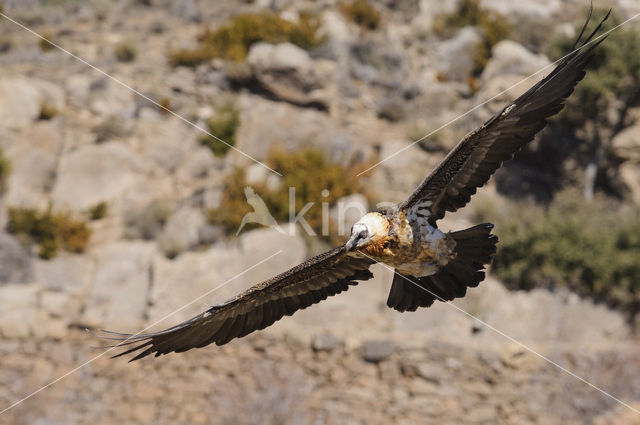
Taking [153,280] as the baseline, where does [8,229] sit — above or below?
above

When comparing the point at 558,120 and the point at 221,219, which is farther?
the point at 558,120

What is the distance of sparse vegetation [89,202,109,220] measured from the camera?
1289cm

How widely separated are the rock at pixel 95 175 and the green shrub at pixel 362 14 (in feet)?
30.1

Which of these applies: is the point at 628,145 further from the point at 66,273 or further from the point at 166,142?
the point at 66,273

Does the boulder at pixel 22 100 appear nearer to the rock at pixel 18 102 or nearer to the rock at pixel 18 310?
the rock at pixel 18 102

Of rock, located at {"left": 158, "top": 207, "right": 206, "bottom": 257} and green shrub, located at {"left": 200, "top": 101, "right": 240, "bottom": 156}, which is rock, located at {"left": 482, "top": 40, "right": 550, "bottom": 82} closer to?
green shrub, located at {"left": 200, "top": 101, "right": 240, "bottom": 156}

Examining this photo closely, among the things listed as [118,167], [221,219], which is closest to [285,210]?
[221,219]

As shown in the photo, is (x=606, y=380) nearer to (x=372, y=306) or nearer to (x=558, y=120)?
(x=372, y=306)

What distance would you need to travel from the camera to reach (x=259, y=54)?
17.1 metres

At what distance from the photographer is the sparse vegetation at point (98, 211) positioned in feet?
42.3

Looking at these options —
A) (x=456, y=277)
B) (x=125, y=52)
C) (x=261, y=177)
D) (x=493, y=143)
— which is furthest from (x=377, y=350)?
(x=125, y=52)

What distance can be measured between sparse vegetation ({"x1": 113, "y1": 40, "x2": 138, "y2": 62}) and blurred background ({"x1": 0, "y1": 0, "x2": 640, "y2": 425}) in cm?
6

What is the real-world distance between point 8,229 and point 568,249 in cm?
1100

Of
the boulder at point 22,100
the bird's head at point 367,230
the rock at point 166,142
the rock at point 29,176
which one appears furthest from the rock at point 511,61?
the bird's head at point 367,230
